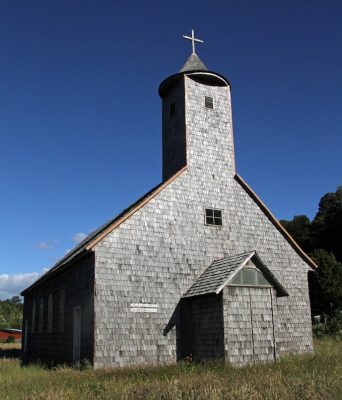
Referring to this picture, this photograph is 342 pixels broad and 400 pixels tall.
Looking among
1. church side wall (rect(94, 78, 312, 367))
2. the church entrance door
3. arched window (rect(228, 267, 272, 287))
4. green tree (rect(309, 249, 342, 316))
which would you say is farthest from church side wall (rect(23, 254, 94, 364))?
green tree (rect(309, 249, 342, 316))

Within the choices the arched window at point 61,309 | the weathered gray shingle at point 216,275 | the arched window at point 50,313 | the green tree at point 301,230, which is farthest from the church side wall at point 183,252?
the green tree at point 301,230

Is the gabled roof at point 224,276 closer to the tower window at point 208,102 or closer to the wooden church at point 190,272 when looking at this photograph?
the wooden church at point 190,272

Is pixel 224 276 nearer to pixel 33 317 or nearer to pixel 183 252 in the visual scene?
pixel 183 252

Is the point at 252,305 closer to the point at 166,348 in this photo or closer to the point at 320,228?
the point at 166,348

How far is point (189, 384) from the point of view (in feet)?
38.0

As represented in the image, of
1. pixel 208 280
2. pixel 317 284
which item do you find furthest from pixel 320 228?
pixel 208 280

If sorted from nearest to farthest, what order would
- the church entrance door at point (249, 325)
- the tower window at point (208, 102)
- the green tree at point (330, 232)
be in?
1. the church entrance door at point (249, 325)
2. the tower window at point (208, 102)
3. the green tree at point (330, 232)

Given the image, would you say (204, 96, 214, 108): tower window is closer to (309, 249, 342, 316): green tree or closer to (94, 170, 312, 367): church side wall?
(94, 170, 312, 367): church side wall

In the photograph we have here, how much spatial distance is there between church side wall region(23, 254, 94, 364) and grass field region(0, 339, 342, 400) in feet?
7.35

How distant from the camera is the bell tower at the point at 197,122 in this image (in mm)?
22250

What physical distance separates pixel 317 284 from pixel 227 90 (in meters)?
26.5

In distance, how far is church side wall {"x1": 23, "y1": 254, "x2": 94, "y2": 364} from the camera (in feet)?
61.0

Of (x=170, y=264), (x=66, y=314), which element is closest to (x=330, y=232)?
(x=170, y=264)

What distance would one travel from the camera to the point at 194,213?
21.0 metres
